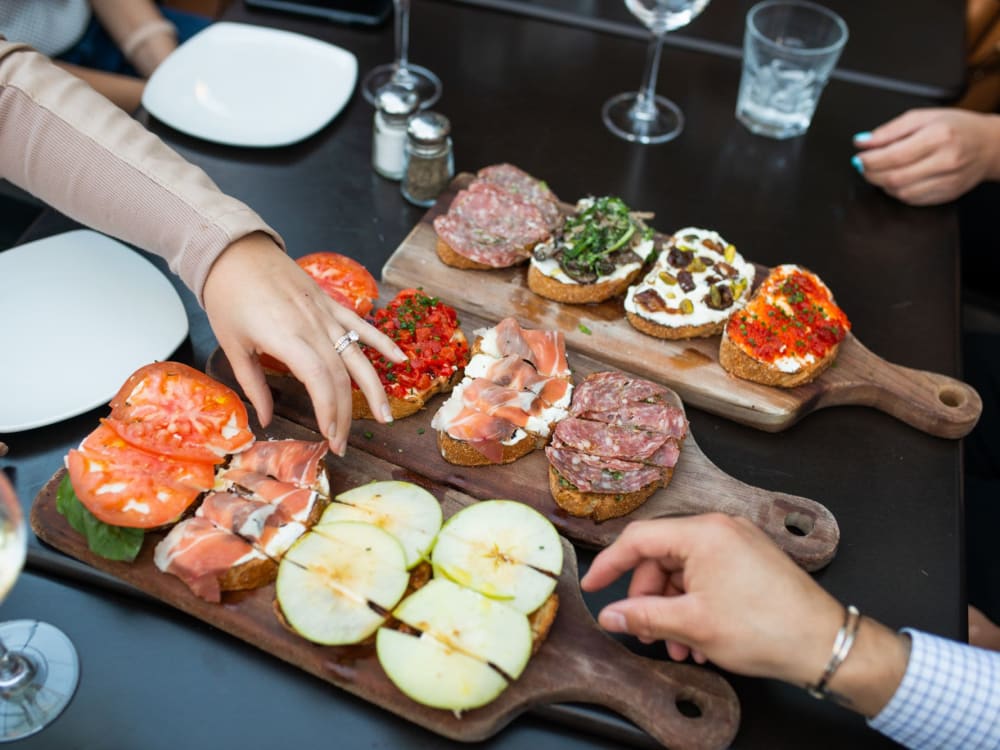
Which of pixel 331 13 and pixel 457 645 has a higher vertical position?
pixel 331 13

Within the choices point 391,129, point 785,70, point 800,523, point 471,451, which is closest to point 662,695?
point 800,523

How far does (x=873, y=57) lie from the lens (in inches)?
127

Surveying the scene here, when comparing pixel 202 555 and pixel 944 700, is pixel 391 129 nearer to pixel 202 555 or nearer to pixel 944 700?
pixel 202 555

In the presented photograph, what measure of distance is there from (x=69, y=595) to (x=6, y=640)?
14 cm

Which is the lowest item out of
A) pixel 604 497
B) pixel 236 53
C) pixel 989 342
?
pixel 989 342

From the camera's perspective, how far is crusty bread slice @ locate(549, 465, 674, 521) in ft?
6.18

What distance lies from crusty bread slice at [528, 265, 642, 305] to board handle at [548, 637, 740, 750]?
3.22 ft

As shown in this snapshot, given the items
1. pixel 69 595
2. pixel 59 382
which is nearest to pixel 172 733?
pixel 69 595

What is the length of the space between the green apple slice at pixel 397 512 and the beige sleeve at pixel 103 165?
0.61m

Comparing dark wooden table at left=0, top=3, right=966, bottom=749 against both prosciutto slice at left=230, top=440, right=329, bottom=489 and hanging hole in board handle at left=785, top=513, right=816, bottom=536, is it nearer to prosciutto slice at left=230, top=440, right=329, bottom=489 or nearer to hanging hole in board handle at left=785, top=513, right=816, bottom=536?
hanging hole in board handle at left=785, top=513, right=816, bottom=536

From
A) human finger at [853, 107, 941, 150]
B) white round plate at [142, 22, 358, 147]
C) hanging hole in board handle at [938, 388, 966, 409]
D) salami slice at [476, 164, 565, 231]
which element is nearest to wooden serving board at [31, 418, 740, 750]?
hanging hole in board handle at [938, 388, 966, 409]

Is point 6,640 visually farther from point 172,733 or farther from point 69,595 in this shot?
point 172,733

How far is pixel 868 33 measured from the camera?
3.32m

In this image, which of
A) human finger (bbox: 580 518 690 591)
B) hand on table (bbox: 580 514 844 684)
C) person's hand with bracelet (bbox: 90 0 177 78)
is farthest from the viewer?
person's hand with bracelet (bbox: 90 0 177 78)
